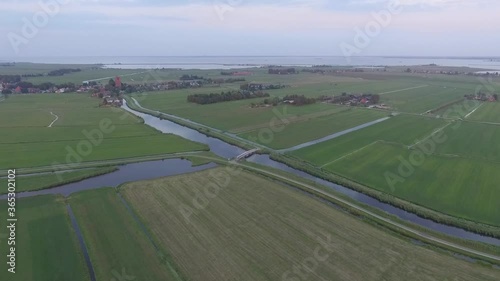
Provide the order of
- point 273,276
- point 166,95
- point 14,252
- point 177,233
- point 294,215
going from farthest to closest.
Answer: point 166,95
point 294,215
point 177,233
point 14,252
point 273,276

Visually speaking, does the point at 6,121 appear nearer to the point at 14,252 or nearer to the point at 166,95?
the point at 166,95

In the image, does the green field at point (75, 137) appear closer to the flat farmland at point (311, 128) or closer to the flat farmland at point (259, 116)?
the flat farmland at point (311, 128)

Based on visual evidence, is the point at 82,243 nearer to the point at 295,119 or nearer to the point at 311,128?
the point at 311,128

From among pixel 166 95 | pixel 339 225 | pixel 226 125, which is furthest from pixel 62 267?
pixel 166 95

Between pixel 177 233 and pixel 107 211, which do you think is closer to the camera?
pixel 177 233

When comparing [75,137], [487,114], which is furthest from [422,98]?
[75,137]

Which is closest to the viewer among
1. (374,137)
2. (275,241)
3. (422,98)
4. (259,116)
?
(275,241)

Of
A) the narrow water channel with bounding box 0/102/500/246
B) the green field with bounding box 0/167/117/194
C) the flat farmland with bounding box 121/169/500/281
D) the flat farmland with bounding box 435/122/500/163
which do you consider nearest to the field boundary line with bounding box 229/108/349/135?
the narrow water channel with bounding box 0/102/500/246
